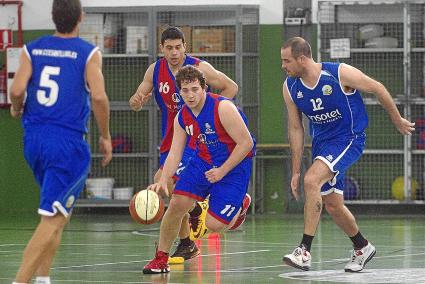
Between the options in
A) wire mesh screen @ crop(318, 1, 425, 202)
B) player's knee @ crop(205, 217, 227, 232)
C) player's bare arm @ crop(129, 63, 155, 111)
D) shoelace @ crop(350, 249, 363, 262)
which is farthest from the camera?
wire mesh screen @ crop(318, 1, 425, 202)

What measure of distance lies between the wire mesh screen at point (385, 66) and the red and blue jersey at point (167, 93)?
299 inches

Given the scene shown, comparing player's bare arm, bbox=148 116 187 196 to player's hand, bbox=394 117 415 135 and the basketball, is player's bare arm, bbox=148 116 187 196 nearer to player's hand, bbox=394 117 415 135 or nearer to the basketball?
the basketball

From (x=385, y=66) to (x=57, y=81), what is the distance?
39.9ft

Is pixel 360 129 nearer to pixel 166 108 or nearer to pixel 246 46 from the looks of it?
pixel 166 108

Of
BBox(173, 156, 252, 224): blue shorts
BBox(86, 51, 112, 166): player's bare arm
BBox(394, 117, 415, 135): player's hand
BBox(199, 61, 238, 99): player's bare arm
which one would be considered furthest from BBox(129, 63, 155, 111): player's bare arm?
BBox(86, 51, 112, 166): player's bare arm

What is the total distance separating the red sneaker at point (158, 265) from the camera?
9.70 m

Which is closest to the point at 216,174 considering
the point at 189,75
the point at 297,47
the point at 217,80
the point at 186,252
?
the point at 189,75

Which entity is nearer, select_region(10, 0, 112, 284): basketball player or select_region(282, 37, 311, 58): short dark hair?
select_region(10, 0, 112, 284): basketball player

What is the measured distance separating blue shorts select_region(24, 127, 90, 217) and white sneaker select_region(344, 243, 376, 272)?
3281mm

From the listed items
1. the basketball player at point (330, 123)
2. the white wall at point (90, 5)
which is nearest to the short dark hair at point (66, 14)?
the basketball player at point (330, 123)

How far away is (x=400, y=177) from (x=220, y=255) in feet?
25.3

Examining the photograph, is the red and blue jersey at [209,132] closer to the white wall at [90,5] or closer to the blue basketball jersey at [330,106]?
the blue basketball jersey at [330,106]

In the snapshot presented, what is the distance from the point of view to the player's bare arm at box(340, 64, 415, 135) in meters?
9.95

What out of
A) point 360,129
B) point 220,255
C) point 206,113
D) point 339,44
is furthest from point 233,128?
point 339,44
